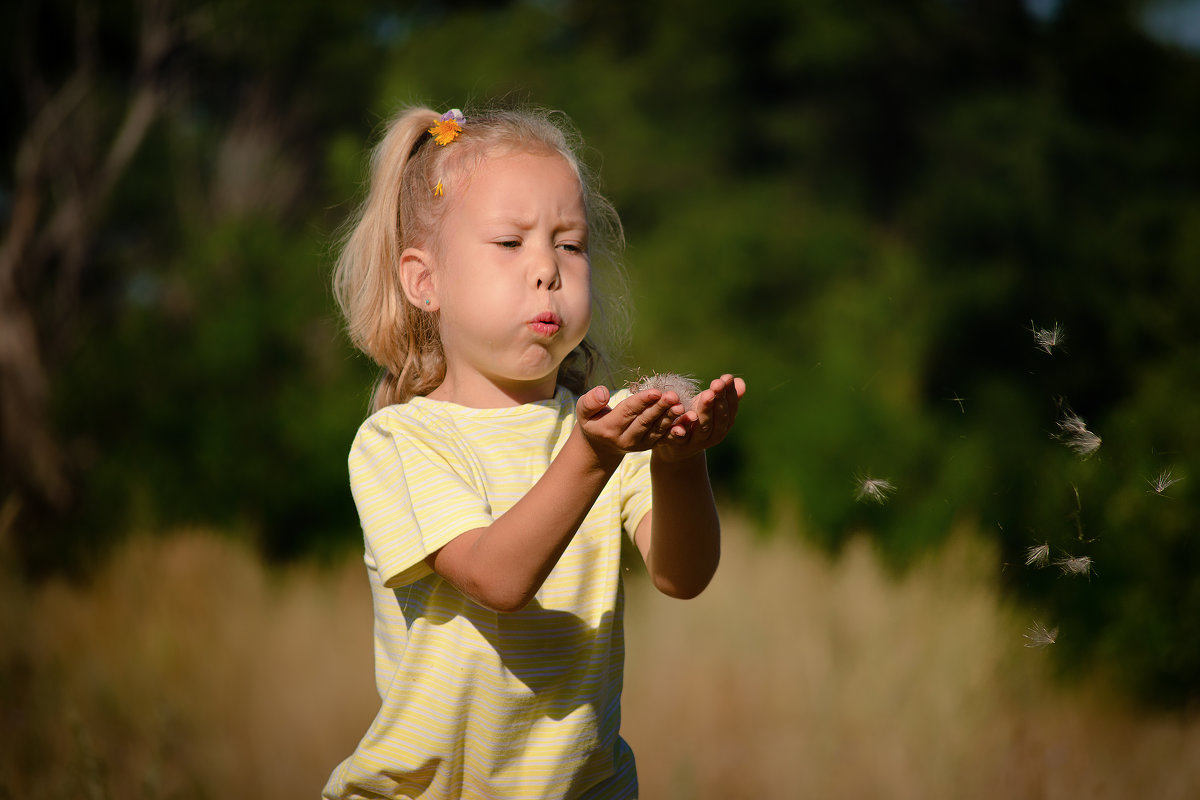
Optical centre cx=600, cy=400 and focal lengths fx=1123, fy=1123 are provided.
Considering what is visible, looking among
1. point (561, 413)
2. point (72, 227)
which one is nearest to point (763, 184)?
point (72, 227)

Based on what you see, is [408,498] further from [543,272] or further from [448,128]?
[448,128]

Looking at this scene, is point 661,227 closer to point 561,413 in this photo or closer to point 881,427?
point 881,427

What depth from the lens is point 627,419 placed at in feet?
4.61

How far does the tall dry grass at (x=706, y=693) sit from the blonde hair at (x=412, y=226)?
177 centimetres

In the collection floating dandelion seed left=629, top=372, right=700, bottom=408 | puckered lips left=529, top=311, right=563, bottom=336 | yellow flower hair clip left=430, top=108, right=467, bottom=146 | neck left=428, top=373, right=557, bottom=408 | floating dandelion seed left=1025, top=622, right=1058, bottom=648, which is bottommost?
floating dandelion seed left=1025, top=622, right=1058, bottom=648

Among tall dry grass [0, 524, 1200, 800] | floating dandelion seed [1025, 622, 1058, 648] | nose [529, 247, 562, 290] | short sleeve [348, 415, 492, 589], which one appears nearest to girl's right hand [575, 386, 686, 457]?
short sleeve [348, 415, 492, 589]

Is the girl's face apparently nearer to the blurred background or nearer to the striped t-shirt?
the striped t-shirt

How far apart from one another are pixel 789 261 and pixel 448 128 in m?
7.61

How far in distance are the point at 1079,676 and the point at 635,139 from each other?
258 inches

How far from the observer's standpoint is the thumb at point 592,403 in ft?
4.65

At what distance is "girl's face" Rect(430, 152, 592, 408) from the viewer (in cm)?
177

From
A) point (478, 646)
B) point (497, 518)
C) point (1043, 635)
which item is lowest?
point (1043, 635)

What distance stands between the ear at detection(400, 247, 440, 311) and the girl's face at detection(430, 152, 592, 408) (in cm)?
7

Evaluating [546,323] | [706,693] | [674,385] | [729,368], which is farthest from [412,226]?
[729,368]
